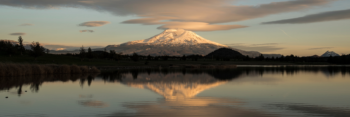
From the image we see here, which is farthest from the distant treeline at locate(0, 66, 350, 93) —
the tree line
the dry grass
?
the tree line

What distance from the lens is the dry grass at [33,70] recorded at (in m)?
37.0

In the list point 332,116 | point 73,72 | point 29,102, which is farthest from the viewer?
point 73,72

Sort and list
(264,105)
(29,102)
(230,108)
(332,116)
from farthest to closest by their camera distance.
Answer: (29,102) → (264,105) → (230,108) → (332,116)

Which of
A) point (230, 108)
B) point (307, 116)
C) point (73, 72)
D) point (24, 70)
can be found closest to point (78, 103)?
point (230, 108)

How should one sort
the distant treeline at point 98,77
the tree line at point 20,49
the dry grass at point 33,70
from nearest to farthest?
the distant treeline at point 98,77 < the dry grass at point 33,70 < the tree line at point 20,49

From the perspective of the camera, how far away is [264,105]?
16.8 meters

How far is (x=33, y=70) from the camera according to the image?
42.0m

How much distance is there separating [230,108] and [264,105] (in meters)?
2.48

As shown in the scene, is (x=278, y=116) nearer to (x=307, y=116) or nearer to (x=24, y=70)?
(x=307, y=116)

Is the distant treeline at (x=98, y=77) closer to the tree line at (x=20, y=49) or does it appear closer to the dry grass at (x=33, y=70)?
the dry grass at (x=33, y=70)

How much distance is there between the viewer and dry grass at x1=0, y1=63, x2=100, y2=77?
37000mm

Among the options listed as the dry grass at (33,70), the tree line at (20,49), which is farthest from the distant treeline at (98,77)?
the tree line at (20,49)

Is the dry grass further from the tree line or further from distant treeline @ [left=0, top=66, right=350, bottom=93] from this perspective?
the tree line

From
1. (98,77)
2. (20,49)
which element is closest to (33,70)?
(98,77)
